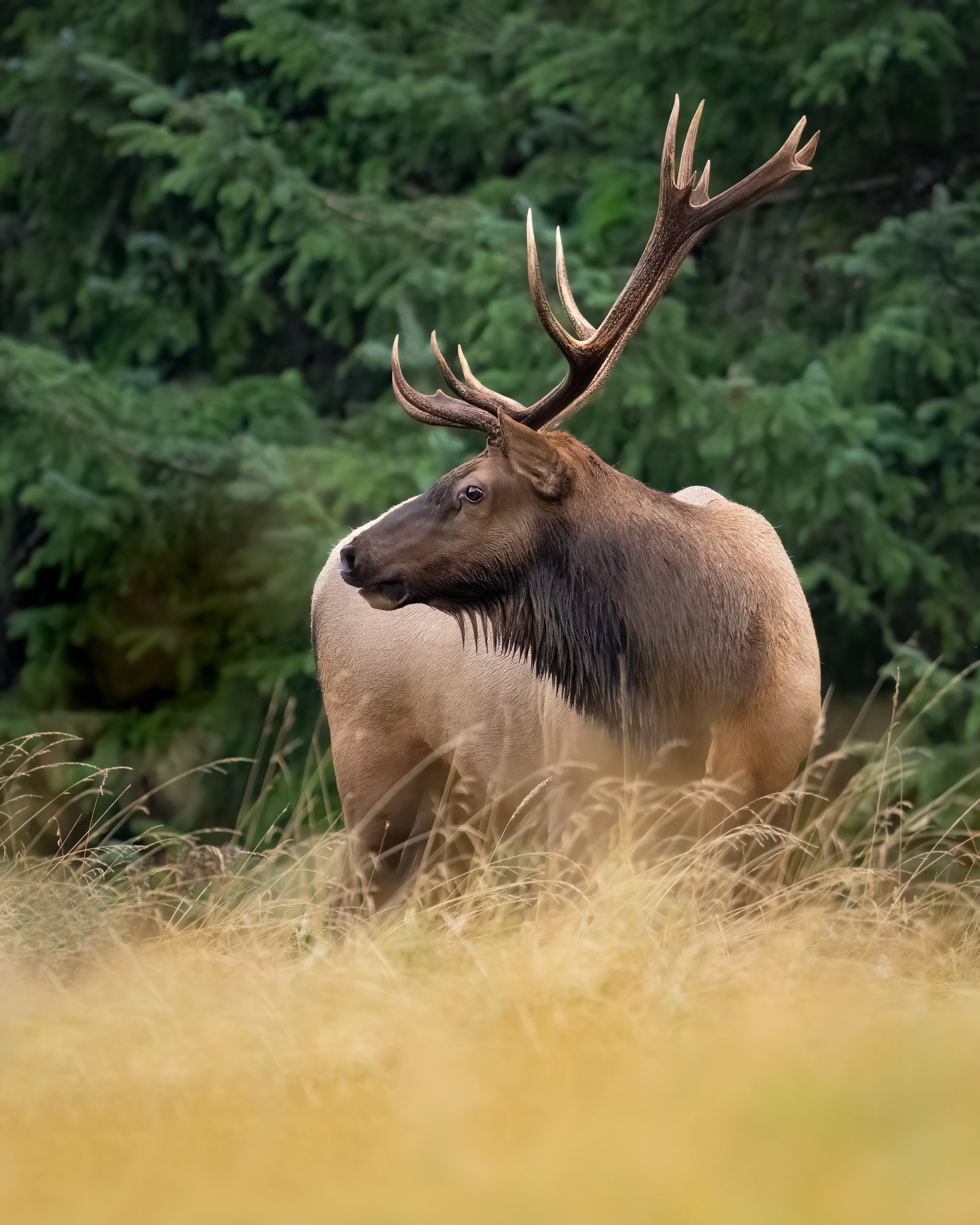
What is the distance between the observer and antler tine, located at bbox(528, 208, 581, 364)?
3807mm

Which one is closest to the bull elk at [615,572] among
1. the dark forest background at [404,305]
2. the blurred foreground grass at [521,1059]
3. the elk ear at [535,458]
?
the elk ear at [535,458]

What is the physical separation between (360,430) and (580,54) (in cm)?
225

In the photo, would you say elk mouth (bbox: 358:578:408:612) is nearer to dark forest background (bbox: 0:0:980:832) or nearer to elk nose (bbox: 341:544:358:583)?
elk nose (bbox: 341:544:358:583)

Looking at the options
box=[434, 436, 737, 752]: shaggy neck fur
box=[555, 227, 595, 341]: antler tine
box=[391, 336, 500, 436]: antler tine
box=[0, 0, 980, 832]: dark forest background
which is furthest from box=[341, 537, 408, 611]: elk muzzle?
box=[0, 0, 980, 832]: dark forest background

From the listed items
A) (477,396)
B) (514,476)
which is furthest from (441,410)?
(514,476)

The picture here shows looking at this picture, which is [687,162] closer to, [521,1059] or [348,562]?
[348,562]

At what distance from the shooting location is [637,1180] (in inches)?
77.7

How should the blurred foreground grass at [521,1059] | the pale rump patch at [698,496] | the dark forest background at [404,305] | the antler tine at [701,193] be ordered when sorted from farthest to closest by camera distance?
the dark forest background at [404,305]
the pale rump patch at [698,496]
the antler tine at [701,193]
the blurred foreground grass at [521,1059]

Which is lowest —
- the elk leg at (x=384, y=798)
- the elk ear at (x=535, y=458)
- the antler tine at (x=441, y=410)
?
the elk leg at (x=384, y=798)

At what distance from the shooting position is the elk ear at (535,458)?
3854 millimetres

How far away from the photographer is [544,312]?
12.6 feet

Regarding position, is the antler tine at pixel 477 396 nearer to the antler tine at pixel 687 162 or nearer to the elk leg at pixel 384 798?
the antler tine at pixel 687 162

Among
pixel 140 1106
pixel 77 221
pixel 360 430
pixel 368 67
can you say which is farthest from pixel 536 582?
pixel 77 221

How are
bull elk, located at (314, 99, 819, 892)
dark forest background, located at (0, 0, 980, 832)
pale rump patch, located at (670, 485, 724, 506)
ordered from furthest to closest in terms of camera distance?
dark forest background, located at (0, 0, 980, 832) < pale rump patch, located at (670, 485, 724, 506) < bull elk, located at (314, 99, 819, 892)
